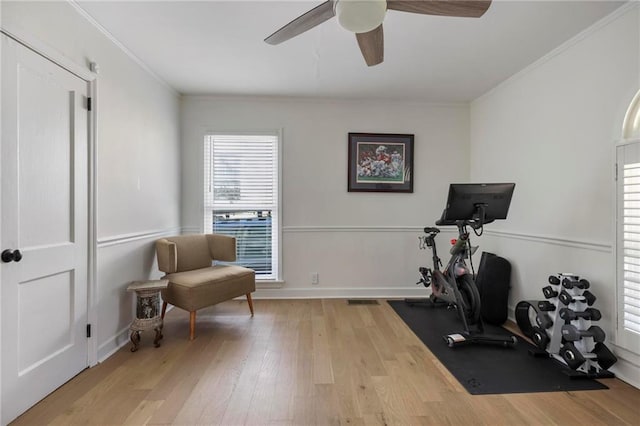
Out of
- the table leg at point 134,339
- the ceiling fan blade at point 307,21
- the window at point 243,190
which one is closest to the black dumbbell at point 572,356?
the ceiling fan blade at point 307,21

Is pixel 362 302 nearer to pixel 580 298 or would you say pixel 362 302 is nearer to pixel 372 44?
pixel 580 298

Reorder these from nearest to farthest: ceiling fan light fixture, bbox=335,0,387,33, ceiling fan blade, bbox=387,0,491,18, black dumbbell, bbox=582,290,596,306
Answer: ceiling fan light fixture, bbox=335,0,387,33 → ceiling fan blade, bbox=387,0,491,18 → black dumbbell, bbox=582,290,596,306

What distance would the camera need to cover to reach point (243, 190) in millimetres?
3682

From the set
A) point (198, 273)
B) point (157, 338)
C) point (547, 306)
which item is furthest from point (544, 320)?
point (157, 338)

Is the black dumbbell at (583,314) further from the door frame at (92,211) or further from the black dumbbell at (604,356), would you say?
the door frame at (92,211)

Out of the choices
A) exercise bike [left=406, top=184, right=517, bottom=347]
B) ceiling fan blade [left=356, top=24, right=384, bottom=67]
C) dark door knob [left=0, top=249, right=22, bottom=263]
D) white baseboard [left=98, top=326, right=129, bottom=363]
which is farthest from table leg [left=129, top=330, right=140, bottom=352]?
ceiling fan blade [left=356, top=24, right=384, bottom=67]

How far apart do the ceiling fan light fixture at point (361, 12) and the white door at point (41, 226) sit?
1.76 meters

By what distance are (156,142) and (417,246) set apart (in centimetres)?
335

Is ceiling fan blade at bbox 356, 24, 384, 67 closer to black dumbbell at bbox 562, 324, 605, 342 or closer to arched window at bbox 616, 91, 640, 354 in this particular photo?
arched window at bbox 616, 91, 640, 354

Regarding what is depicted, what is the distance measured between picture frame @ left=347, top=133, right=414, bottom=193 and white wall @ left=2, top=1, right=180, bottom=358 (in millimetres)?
2265

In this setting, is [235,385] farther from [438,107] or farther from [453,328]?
[438,107]

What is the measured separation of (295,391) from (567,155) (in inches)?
112

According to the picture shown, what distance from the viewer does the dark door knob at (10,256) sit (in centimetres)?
149

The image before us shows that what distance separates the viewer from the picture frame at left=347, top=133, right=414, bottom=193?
3.71 metres
